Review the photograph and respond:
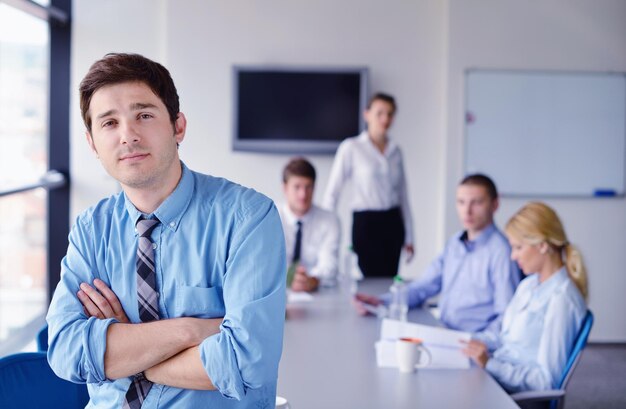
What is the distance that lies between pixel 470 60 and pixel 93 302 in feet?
17.0

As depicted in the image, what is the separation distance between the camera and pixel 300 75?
6.51m

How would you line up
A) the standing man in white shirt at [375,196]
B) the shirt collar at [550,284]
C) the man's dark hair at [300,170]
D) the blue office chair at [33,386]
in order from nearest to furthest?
the blue office chair at [33,386] < the shirt collar at [550,284] < the man's dark hair at [300,170] < the standing man in white shirt at [375,196]

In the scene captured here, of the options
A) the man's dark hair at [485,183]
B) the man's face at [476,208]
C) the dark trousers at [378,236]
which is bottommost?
the dark trousers at [378,236]

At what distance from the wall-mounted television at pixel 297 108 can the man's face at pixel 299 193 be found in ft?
6.39

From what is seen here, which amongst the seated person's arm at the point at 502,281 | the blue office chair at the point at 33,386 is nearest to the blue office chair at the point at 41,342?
the blue office chair at the point at 33,386

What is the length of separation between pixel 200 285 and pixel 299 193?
Result: 2.84m

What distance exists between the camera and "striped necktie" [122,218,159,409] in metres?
1.72

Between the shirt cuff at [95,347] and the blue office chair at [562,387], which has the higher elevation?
the shirt cuff at [95,347]

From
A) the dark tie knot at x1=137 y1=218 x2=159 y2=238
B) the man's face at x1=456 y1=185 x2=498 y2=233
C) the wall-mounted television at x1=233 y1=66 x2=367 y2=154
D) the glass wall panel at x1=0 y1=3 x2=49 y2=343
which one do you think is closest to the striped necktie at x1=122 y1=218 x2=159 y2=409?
the dark tie knot at x1=137 y1=218 x2=159 y2=238

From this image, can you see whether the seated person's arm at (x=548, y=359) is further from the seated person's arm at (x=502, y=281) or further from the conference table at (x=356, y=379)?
the seated person's arm at (x=502, y=281)

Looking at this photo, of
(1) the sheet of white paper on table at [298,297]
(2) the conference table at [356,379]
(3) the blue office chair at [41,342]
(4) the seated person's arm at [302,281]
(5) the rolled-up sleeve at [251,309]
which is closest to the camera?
(5) the rolled-up sleeve at [251,309]

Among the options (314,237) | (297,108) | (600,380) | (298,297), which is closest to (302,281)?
(298,297)

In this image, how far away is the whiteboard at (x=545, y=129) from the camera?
6.50 metres

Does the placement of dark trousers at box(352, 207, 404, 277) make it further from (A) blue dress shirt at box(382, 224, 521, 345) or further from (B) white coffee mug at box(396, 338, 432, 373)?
(B) white coffee mug at box(396, 338, 432, 373)
